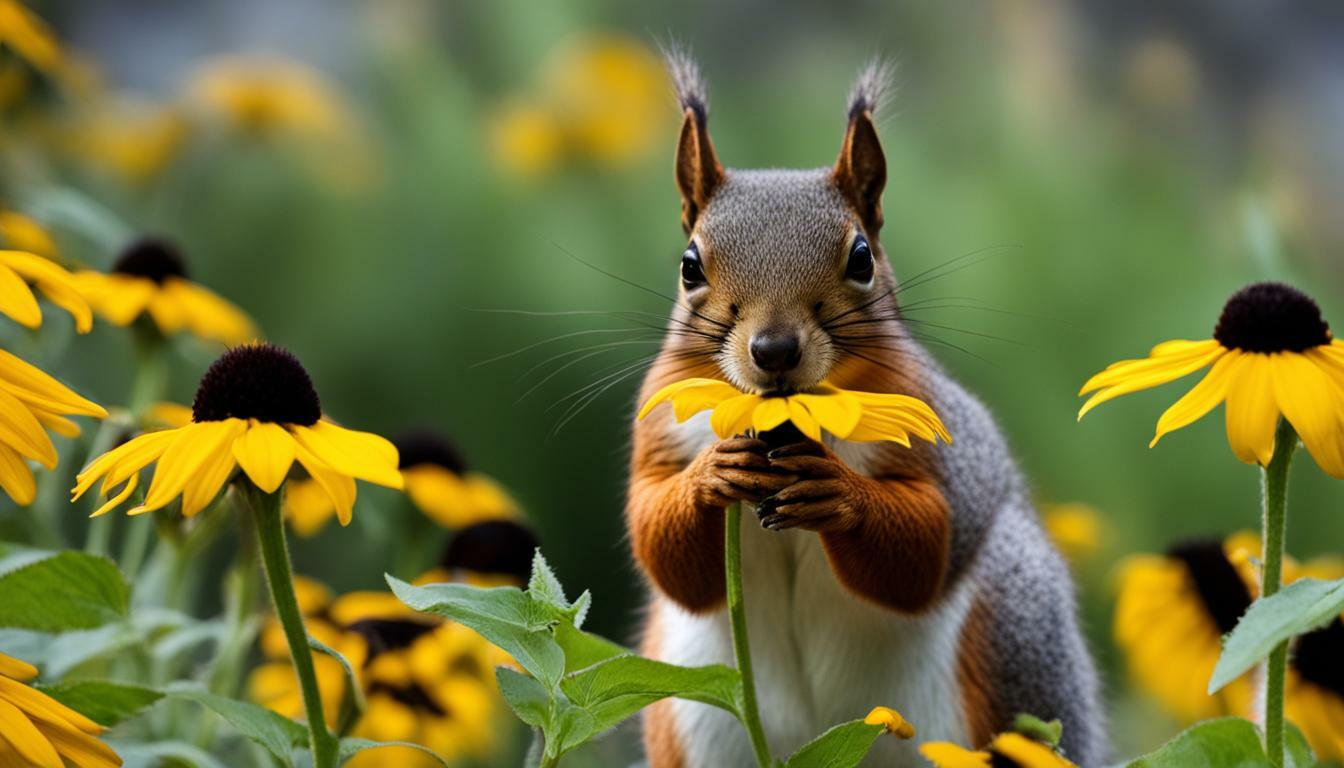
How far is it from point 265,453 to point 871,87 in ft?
1.55

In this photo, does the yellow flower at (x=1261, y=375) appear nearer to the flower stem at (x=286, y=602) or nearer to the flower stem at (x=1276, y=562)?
the flower stem at (x=1276, y=562)

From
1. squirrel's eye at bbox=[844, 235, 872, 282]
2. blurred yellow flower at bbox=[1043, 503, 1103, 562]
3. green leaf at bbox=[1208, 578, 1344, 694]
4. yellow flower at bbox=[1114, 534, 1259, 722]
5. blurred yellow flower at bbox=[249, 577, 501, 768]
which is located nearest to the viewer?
green leaf at bbox=[1208, 578, 1344, 694]

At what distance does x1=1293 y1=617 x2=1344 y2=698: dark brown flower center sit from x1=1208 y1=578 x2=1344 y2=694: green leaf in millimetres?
377

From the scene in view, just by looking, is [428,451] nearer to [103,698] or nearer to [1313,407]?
[103,698]

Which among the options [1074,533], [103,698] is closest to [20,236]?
[103,698]

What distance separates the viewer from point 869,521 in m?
0.82

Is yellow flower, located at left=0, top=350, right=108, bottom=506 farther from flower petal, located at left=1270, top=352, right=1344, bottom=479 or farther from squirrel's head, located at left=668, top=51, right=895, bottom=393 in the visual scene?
flower petal, located at left=1270, top=352, right=1344, bottom=479

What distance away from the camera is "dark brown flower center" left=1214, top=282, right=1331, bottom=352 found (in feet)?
2.25

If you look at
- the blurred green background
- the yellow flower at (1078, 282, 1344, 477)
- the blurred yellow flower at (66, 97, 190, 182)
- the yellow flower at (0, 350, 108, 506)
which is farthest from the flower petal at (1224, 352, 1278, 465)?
the blurred yellow flower at (66, 97, 190, 182)

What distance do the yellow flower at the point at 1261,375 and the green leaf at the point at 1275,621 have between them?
0.05 m

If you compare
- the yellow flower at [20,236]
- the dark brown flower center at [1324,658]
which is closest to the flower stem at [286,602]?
the yellow flower at [20,236]

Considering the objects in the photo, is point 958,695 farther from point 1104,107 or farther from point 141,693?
point 1104,107

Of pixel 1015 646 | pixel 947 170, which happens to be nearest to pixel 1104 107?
pixel 947 170

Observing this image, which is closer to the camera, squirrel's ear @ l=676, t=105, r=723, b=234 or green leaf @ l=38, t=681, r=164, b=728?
green leaf @ l=38, t=681, r=164, b=728
